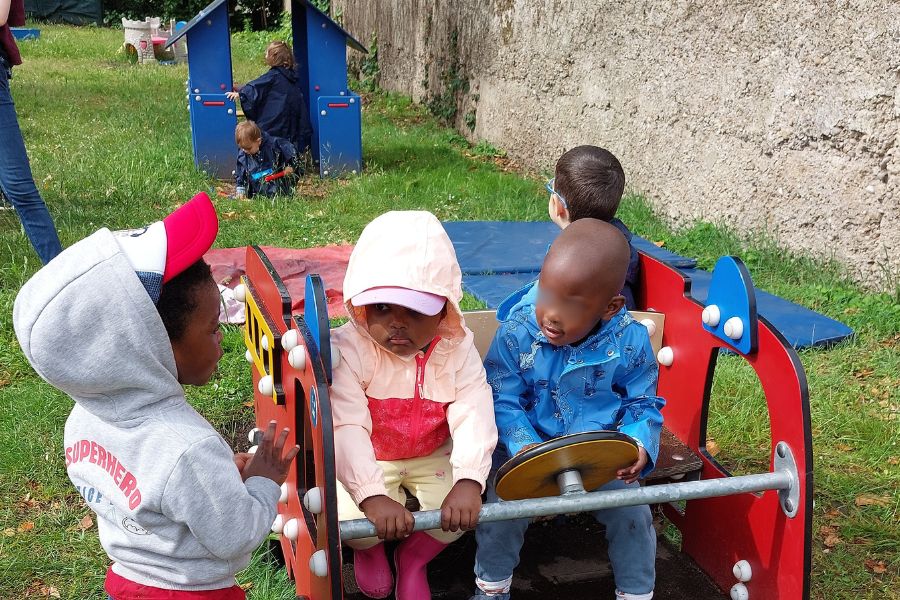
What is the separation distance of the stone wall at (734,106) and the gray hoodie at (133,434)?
13.5 ft

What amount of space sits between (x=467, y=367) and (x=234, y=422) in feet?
5.07

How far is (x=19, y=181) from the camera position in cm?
434

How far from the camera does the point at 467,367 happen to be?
Result: 2250mm

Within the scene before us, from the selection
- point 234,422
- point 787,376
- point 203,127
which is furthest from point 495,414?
point 203,127

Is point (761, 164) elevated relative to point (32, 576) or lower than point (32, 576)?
elevated

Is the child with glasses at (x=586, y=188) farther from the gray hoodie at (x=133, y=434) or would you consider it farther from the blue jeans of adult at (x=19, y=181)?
the blue jeans of adult at (x=19, y=181)

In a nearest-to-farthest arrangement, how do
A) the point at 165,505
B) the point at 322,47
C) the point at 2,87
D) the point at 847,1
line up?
the point at 165,505
the point at 2,87
the point at 847,1
the point at 322,47

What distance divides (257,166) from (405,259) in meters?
5.17

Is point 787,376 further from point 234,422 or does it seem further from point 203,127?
point 203,127

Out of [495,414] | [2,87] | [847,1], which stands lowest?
[495,414]

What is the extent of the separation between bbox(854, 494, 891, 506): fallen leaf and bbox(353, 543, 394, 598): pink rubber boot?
1842 millimetres

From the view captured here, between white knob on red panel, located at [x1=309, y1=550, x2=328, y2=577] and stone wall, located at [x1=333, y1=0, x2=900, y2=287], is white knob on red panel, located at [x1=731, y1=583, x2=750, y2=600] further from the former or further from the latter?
stone wall, located at [x1=333, y1=0, x2=900, y2=287]

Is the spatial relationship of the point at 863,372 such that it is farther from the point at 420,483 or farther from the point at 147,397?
the point at 147,397

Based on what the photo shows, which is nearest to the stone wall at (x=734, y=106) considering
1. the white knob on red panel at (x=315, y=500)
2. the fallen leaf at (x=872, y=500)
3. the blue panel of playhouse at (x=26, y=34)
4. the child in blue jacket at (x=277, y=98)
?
the fallen leaf at (x=872, y=500)
